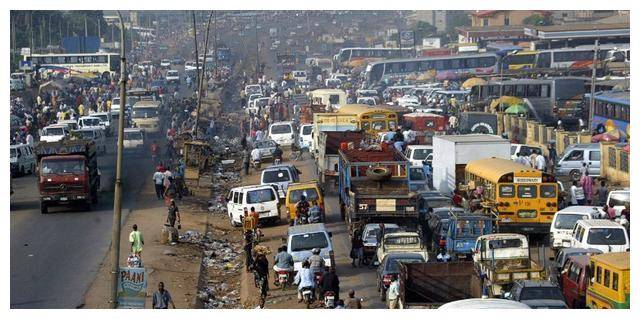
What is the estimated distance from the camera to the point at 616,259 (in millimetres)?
21797

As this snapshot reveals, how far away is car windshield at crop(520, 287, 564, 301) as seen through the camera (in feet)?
70.3

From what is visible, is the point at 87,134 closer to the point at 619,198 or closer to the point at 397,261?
the point at 619,198

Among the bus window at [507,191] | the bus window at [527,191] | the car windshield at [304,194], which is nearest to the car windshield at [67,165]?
the car windshield at [304,194]

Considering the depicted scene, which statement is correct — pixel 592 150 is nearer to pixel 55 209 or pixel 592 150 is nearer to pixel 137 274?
pixel 55 209

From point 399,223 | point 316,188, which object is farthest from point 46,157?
point 399,223

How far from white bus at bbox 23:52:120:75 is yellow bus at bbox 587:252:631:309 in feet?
297

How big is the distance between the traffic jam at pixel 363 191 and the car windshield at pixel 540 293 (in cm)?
3

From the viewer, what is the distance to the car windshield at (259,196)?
35.7m

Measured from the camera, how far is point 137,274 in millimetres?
21562

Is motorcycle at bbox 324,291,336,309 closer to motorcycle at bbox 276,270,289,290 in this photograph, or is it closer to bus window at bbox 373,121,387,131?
motorcycle at bbox 276,270,289,290

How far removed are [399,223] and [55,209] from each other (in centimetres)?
1289

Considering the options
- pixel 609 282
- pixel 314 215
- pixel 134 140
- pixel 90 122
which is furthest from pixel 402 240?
pixel 90 122

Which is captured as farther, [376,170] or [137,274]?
[376,170]

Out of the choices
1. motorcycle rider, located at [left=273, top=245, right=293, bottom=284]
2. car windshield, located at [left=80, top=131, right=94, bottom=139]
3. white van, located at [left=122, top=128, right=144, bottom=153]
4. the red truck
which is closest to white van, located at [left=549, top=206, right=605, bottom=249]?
→ motorcycle rider, located at [left=273, top=245, right=293, bottom=284]
